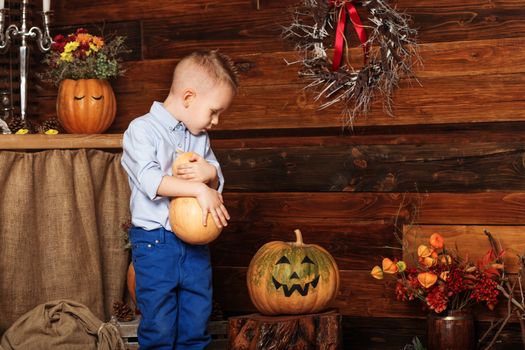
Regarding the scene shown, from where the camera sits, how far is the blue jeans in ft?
10.0

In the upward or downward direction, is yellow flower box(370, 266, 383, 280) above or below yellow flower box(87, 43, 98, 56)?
below

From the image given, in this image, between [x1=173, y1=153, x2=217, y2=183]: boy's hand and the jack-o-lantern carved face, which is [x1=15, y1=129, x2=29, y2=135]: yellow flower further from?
the jack-o-lantern carved face

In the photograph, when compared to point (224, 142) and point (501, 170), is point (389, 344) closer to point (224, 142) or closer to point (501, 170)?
point (501, 170)

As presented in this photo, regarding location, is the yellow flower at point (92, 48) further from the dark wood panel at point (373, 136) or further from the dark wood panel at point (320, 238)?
the dark wood panel at point (320, 238)

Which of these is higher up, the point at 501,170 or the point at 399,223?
the point at 501,170

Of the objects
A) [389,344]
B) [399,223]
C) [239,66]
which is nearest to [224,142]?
[239,66]

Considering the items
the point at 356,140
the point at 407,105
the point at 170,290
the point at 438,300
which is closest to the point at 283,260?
the point at 170,290

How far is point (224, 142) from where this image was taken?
4199 mm

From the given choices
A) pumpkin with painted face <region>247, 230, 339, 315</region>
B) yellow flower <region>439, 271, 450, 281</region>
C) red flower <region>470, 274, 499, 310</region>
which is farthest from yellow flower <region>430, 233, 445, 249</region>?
pumpkin with painted face <region>247, 230, 339, 315</region>

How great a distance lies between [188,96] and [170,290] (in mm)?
716

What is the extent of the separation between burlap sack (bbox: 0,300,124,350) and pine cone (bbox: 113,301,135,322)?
12 cm

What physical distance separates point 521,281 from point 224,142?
1573 mm

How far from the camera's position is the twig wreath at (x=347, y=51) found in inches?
149

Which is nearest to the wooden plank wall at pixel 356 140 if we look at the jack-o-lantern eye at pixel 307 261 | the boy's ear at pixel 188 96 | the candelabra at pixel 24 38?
the candelabra at pixel 24 38
